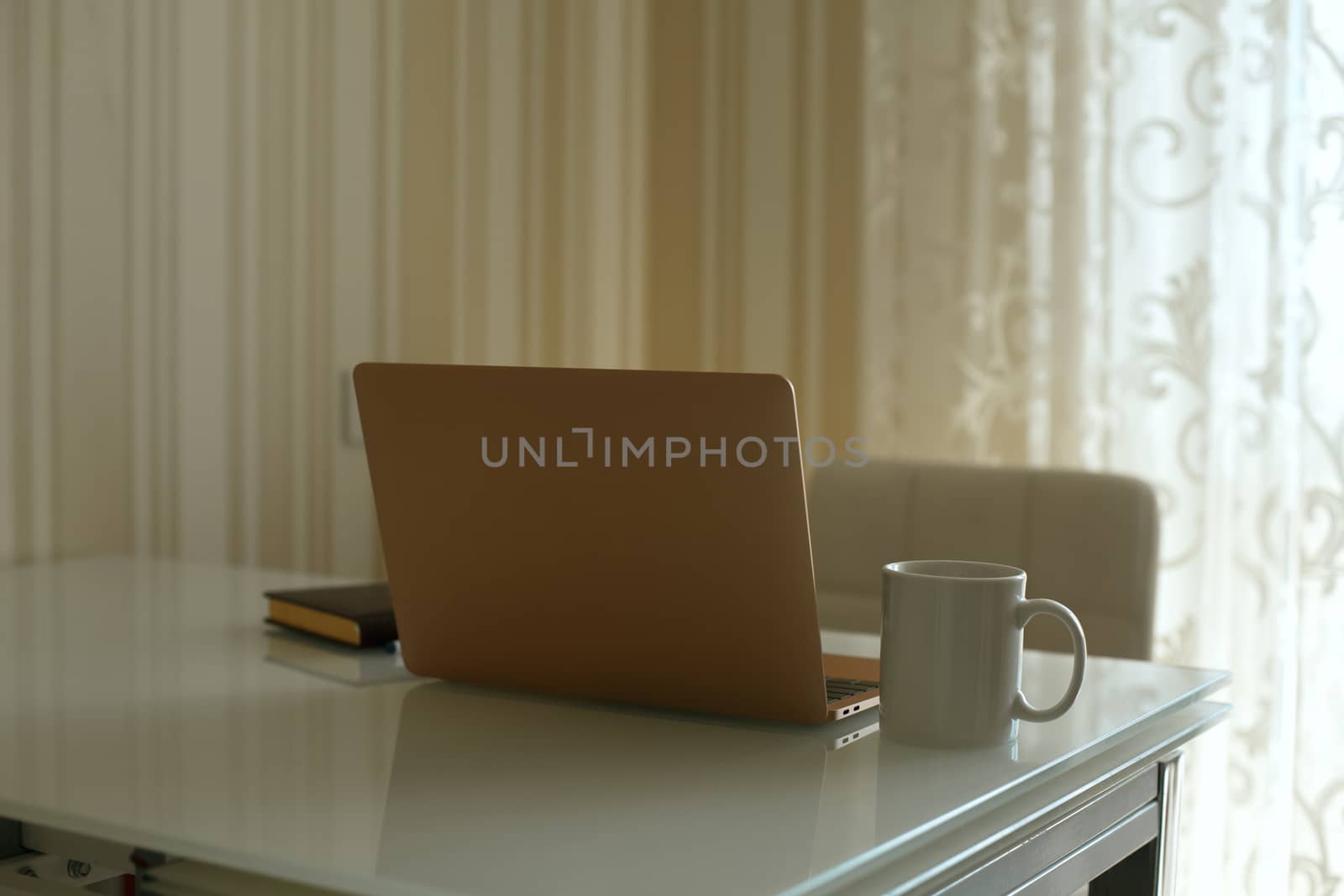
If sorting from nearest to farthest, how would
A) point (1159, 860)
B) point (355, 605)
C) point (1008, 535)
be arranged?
point (1159, 860), point (355, 605), point (1008, 535)

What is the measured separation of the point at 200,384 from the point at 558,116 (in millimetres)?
946

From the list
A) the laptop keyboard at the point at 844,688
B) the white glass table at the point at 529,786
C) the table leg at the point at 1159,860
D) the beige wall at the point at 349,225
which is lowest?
the table leg at the point at 1159,860

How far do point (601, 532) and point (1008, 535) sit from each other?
0.85 meters

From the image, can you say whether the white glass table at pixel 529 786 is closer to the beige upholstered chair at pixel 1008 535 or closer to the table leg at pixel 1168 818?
the table leg at pixel 1168 818

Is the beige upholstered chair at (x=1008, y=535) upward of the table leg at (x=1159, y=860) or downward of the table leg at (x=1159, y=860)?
upward

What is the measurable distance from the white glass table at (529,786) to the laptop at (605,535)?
0.03 m

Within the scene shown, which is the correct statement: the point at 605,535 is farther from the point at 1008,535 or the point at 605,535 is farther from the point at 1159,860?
the point at 1008,535

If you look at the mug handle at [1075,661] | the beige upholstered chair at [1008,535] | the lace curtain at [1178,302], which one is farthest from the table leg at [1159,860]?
the lace curtain at [1178,302]

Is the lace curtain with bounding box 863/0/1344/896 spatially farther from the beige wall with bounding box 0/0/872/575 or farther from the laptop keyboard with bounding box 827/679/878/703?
the laptop keyboard with bounding box 827/679/878/703

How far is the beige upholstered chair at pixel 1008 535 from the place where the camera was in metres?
1.43

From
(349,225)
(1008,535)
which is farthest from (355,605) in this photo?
(349,225)

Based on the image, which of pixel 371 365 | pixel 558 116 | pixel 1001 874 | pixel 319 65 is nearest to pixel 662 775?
pixel 1001 874

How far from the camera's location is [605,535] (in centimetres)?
79

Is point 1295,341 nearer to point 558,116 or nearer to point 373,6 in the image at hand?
point 558,116
